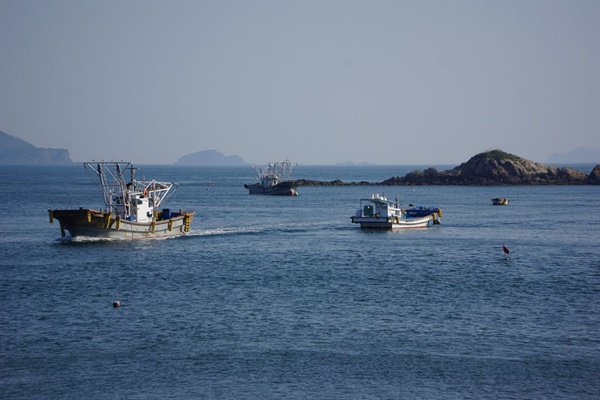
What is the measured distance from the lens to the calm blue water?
28.0 m

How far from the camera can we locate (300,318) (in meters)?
37.1

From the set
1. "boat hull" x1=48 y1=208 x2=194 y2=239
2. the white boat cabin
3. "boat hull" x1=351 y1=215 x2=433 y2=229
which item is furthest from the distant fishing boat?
"boat hull" x1=48 y1=208 x2=194 y2=239

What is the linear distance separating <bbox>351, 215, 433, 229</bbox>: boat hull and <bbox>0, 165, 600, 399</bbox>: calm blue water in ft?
24.3

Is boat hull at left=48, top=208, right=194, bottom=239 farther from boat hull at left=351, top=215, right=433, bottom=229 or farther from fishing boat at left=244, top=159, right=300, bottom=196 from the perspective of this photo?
fishing boat at left=244, top=159, right=300, bottom=196

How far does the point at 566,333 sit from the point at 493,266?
19850 mm

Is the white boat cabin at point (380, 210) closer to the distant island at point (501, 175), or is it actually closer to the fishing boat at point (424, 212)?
the fishing boat at point (424, 212)

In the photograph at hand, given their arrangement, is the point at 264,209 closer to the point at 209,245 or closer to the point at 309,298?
the point at 209,245

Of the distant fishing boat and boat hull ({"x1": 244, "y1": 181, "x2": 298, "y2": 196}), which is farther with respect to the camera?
boat hull ({"x1": 244, "y1": 181, "x2": 298, "y2": 196})

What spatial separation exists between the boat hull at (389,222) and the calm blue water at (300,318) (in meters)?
7.41

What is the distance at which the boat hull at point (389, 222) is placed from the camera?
7944 centimetres

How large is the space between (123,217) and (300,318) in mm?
35691

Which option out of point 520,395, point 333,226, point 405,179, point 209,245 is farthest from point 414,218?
point 405,179

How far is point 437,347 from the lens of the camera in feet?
105

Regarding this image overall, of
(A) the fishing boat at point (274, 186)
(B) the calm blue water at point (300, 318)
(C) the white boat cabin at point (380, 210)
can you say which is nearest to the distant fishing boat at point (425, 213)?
(C) the white boat cabin at point (380, 210)
